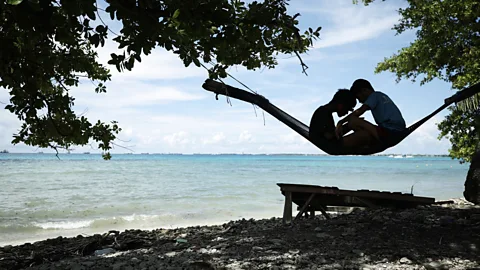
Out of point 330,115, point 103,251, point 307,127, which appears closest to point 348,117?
point 330,115

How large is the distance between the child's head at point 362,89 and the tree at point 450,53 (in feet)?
12.0

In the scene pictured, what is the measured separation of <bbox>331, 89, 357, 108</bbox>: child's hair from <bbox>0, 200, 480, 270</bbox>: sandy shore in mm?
1461

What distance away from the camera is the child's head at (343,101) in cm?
380

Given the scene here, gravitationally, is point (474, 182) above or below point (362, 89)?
below

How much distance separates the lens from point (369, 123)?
3.79m

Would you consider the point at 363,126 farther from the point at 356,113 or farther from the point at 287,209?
the point at 287,209

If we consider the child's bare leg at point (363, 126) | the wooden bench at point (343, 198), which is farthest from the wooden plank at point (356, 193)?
the child's bare leg at point (363, 126)

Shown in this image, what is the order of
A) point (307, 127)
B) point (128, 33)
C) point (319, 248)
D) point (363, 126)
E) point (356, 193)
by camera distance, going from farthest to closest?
1. point (356, 193)
2. point (319, 248)
3. point (363, 126)
4. point (307, 127)
5. point (128, 33)

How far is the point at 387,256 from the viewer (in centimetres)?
381

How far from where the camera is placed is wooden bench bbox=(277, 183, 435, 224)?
5270mm

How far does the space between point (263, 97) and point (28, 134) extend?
2.98 m

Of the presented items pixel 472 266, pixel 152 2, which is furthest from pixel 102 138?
pixel 472 266

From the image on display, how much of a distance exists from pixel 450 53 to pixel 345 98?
464cm

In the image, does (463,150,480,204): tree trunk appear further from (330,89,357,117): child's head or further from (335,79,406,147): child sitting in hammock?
(330,89,357,117): child's head
